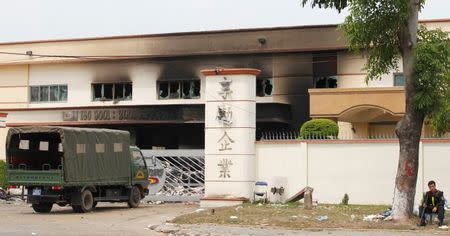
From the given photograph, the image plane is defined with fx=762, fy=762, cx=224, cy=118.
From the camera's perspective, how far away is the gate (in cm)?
3062

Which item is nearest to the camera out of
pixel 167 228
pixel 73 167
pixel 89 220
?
pixel 167 228

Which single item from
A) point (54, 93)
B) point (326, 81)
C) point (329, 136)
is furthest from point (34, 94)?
point (329, 136)

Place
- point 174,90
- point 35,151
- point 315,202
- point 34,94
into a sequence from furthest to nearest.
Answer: point 34,94 < point 174,90 < point 35,151 < point 315,202

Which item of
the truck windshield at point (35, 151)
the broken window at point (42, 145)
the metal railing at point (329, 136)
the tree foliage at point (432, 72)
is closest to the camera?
the tree foliage at point (432, 72)

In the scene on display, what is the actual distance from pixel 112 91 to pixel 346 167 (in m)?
19.9

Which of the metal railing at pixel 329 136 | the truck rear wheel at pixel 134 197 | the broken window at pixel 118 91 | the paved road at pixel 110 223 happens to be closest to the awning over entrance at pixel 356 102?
the metal railing at pixel 329 136

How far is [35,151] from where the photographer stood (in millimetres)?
26328

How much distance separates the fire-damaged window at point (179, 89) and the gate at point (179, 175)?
9.95 meters

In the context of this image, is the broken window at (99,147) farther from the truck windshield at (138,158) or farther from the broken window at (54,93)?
the broken window at (54,93)

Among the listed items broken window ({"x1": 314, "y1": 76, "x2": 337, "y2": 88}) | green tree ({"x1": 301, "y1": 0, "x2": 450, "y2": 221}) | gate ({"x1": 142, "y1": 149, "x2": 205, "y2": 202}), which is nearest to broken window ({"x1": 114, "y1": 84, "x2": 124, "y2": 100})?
broken window ({"x1": 314, "y1": 76, "x2": 337, "y2": 88})

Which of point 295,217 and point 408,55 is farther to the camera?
point 295,217

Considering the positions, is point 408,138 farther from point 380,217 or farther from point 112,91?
point 112,91

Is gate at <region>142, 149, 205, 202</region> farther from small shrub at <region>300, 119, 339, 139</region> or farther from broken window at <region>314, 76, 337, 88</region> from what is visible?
broken window at <region>314, 76, 337, 88</region>

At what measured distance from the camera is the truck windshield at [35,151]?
25734 millimetres
